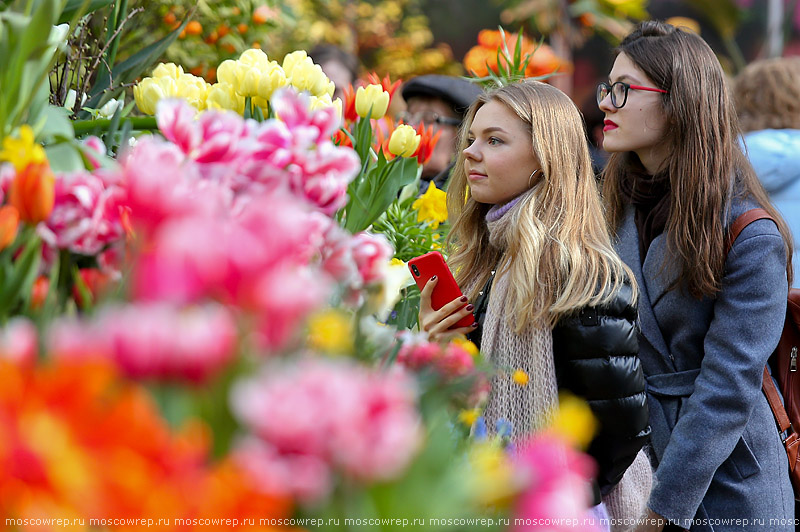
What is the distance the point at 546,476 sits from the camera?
38cm

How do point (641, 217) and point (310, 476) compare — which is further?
point (641, 217)

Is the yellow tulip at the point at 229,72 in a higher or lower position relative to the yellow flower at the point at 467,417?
higher

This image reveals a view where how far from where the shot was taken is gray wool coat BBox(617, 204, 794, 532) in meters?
1.63

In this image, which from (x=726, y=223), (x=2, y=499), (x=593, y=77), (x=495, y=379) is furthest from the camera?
(x=593, y=77)

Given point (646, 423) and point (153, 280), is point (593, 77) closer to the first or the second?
point (646, 423)

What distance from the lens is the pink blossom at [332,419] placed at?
1.06ft

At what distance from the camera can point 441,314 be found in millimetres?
1458

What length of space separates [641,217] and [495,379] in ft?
2.32

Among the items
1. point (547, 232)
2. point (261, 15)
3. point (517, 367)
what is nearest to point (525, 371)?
point (517, 367)

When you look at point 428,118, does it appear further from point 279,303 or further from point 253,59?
point 279,303

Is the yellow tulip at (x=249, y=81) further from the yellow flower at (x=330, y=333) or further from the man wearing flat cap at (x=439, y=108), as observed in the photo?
the man wearing flat cap at (x=439, y=108)

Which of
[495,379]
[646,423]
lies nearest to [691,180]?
[646,423]

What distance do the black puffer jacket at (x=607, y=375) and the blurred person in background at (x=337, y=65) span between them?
2.12 meters

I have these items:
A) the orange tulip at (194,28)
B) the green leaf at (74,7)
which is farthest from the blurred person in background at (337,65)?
the green leaf at (74,7)
